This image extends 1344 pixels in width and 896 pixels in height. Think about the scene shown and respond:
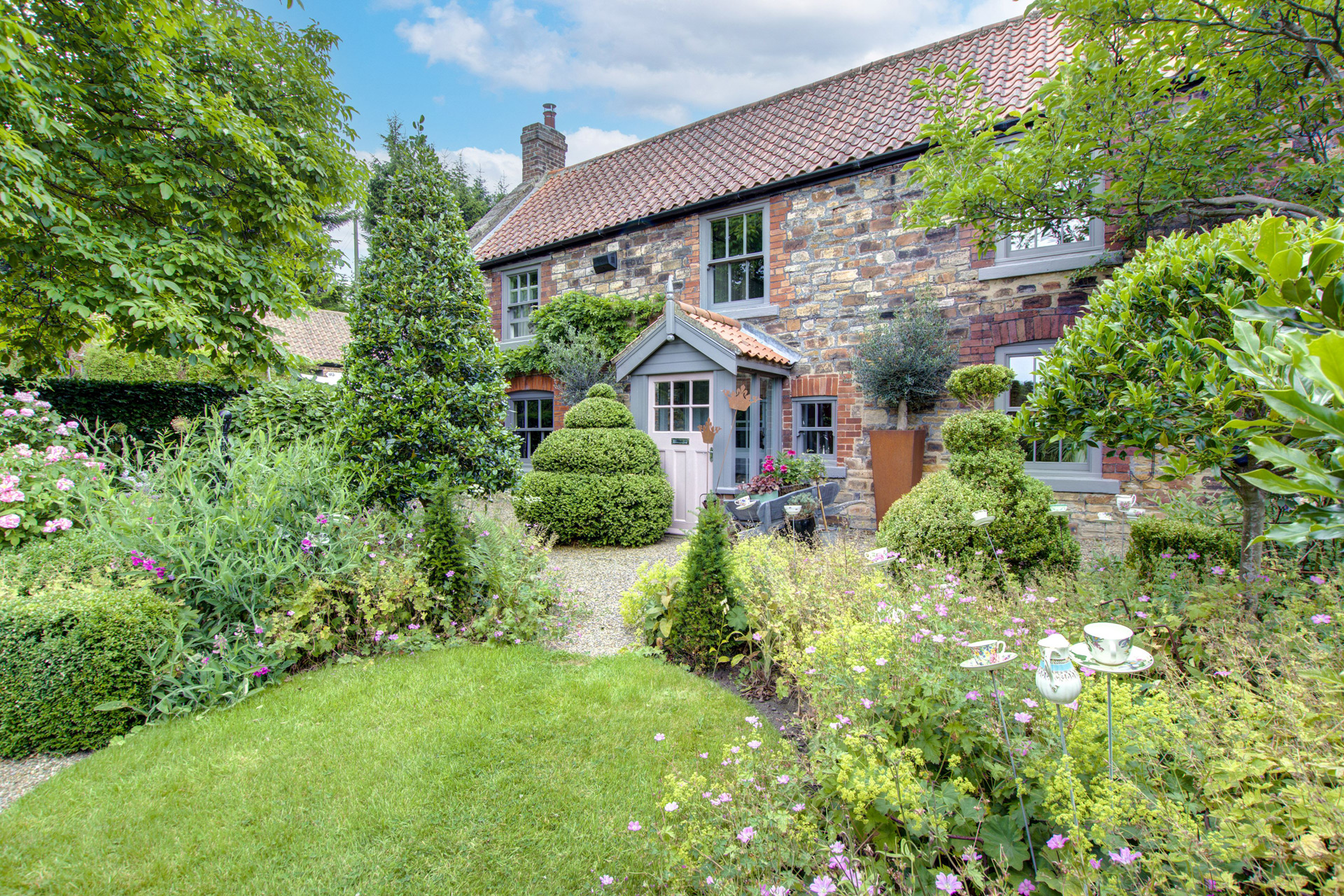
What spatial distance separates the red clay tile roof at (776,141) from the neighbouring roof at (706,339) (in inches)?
87.8

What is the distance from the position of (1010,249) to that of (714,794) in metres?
7.47

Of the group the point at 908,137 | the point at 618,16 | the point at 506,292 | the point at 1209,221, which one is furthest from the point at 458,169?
the point at 1209,221

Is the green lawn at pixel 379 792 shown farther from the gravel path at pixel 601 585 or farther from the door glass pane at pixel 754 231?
the door glass pane at pixel 754 231

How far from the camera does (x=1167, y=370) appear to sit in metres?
2.82

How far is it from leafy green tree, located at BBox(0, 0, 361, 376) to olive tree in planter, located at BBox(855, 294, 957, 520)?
6.96 metres

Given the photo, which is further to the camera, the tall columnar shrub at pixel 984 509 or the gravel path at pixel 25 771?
the tall columnar shrub at pixel 984 509

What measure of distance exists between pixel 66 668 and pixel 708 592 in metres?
3.50

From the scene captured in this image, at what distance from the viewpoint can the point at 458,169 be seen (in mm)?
27797

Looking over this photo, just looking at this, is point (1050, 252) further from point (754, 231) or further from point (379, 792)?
point (379, 792)

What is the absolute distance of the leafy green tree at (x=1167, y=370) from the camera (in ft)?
9.00

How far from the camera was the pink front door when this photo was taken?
322 inches

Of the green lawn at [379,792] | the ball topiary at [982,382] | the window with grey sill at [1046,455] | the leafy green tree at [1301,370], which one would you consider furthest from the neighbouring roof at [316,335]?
the leafy green tree at [1301,370]

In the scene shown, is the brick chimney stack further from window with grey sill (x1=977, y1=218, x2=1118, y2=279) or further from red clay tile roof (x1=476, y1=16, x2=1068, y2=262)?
window with grey sill (x1=977, y1=218, x2=1118, y2=279)

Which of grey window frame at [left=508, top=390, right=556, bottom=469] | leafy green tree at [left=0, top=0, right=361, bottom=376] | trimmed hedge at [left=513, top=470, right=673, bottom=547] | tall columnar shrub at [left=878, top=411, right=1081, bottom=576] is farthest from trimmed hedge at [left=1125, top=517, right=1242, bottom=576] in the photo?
grey window frame at [left=508, top=390, right=556, bottom=469]
